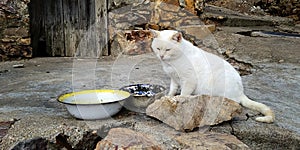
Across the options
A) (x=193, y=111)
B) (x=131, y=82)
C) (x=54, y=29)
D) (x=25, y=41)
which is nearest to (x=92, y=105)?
(x=193, y=111)

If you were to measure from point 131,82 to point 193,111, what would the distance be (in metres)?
0.80

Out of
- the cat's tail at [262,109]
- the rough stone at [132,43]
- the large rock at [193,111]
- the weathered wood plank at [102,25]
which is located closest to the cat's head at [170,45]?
the large rock at [193,111]

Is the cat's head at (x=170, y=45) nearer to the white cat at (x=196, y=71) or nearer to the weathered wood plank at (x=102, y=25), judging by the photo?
the white cat at (x=196, y=71)

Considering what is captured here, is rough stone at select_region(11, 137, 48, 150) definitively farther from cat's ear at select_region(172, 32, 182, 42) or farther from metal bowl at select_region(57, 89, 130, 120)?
cat's ear at select_region(172, 32, 182, 42)

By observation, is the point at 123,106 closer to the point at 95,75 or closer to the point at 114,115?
the point at 114,115

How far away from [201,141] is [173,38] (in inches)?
20.7

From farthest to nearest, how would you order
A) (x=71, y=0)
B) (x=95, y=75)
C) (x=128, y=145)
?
(x=71, y=0) < (x=95, y=75) < (x=128, y=145)

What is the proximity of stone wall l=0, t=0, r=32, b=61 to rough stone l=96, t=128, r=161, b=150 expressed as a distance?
210cm

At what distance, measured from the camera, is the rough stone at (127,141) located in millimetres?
1213

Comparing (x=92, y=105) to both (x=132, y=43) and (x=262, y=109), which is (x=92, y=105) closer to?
(x=262, y=109)

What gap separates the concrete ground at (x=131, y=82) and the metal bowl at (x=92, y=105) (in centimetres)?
3

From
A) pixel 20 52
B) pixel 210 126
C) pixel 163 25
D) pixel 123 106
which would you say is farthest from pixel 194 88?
pixel 20 52

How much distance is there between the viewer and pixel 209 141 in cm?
128

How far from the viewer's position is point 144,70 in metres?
2.48
